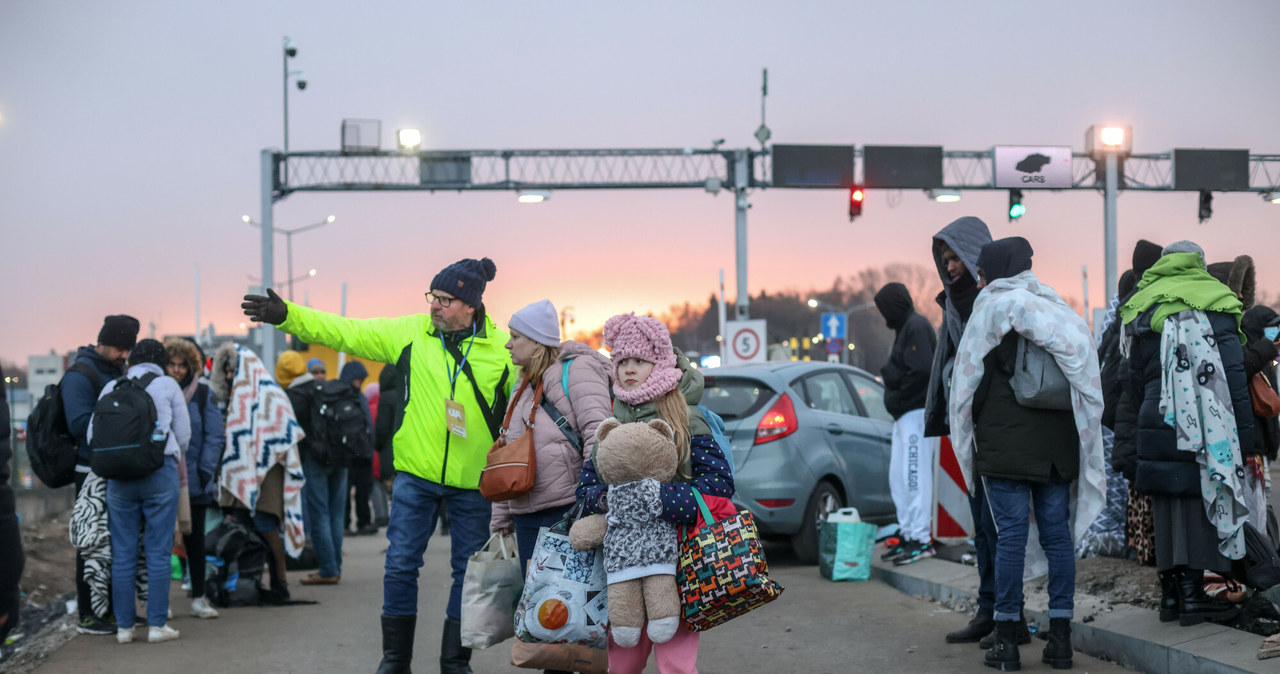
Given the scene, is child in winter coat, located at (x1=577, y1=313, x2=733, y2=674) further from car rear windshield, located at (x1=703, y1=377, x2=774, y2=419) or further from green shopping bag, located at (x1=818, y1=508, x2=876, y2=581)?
car rear windshield, located at (x1=703, y1=377, x2=774, y2=419)

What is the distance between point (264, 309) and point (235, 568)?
426 centimetres

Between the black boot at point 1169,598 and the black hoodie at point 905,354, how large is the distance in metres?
3.17

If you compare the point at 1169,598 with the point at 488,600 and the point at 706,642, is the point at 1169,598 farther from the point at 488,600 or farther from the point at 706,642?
the point at 488,600

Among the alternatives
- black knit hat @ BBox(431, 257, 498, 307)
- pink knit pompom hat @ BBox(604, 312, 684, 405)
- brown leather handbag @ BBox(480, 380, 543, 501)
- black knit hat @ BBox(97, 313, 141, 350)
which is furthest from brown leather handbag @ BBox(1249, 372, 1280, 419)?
black knit hat @ BBox(97, 313, 141, 350)

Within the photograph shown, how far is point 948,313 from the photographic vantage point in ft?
22.5

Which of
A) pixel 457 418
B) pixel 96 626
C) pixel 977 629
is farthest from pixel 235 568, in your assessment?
pixel 977 629

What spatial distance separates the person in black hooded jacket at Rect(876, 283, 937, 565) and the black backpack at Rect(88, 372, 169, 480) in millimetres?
4938

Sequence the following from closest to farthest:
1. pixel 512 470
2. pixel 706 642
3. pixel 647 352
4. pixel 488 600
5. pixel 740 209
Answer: pixel 647 352 → pixel 512 470 → pixel 488 600 → pixel 706 642 → pixel 740 209

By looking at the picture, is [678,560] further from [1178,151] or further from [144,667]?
[1178,151]

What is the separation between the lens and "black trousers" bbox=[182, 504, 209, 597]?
355 inches

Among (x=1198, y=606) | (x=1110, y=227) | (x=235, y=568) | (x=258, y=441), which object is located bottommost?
(x=235, y=568)

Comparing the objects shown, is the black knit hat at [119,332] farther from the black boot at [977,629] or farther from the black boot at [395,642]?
the black boot at [977,629]

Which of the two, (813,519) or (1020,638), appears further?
(813,519)

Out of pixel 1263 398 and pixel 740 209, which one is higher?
pixel 740 209
